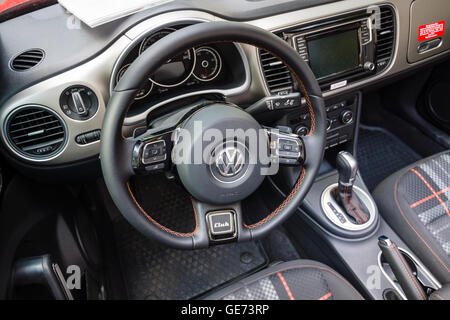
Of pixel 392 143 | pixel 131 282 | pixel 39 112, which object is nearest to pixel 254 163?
pixel 39 112

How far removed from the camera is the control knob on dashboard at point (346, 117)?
1.58 meters

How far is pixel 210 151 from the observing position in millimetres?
933

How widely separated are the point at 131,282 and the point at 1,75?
38.7 inches

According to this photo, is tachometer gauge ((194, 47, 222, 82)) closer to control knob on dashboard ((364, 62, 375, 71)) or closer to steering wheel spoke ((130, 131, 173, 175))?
steering wheel spoke ((130, 131, 173, 175))

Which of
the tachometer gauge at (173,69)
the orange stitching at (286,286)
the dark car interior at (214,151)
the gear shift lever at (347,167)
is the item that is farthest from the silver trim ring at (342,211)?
the tachometer gauge at (173,69)

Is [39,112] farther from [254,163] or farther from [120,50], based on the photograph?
[254,163]

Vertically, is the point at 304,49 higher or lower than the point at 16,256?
higher

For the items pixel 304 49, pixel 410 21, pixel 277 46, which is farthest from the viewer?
pixel 410 21

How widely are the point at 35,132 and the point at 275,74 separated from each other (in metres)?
0.76

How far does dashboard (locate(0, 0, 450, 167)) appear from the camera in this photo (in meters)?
1.09

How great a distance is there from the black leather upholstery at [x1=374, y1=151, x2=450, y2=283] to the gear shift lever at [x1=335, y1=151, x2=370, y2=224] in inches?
3.6

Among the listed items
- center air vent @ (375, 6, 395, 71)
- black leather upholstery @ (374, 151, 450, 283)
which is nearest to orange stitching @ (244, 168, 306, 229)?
black leather upholstery @ (374, 151, 450, 283)

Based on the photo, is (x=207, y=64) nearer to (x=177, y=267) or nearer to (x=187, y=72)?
(x=187, y=72)

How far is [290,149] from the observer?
1.05 meters
